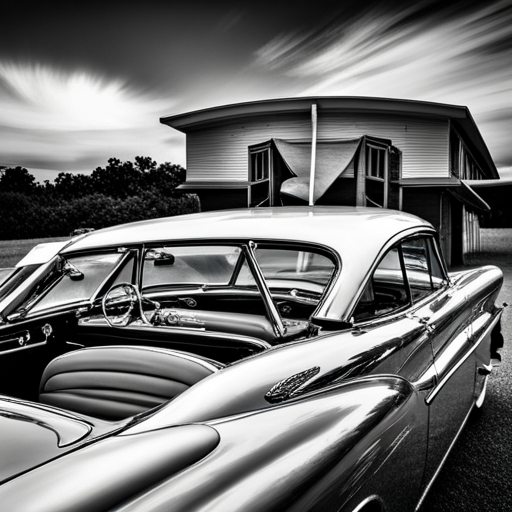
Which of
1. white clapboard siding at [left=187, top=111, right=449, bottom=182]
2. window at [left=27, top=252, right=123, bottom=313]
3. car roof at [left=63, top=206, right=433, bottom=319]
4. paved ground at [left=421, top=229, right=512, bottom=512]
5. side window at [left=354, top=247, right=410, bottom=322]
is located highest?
white clapboard siding at [left=187, top=111, right=449, bottom=182]

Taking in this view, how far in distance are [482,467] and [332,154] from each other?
11.5 m

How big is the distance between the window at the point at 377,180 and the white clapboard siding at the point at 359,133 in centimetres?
151

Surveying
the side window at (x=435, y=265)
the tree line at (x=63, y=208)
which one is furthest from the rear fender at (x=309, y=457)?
the tree line at (x=63, y=208)

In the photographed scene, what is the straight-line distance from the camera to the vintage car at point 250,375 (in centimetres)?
Result: 98

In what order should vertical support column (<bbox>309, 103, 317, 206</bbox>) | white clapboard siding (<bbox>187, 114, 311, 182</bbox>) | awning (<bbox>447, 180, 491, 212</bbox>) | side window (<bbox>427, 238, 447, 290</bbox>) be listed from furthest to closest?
white clapboard siding (<bbox>187, 114, 311, 182</bbox>)
awning (<bbox>447, 180, 491, 212</bbox>)
vertical support column (<bbox>309, 103, 317, 206</bbox>)
side window (<bbox>427, 238, 447, 290</bbox>)

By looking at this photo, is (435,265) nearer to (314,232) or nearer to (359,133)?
(314,232)

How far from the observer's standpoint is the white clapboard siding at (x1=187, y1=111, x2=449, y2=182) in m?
14.6

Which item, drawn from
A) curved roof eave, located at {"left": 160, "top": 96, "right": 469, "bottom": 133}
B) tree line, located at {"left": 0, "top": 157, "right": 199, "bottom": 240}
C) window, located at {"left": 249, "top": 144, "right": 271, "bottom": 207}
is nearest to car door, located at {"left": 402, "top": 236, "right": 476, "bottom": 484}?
window, located at {"left": 249, "top": 144, "right": 271, "bottom": 207}

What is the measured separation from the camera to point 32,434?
1.19 metres

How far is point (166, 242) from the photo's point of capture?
236 centimetres

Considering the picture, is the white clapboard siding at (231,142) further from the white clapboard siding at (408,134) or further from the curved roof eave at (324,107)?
the white clapboard siding at (408,134)

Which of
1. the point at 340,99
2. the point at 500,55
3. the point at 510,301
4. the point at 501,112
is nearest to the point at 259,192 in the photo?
the point at 340,99

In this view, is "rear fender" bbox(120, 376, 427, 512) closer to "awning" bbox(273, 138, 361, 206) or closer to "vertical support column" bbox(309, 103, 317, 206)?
"vertical support column" bbox(309, 103, 317, 206)

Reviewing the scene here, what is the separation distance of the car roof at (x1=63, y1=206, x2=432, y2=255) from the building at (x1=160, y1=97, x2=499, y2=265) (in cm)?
1041
